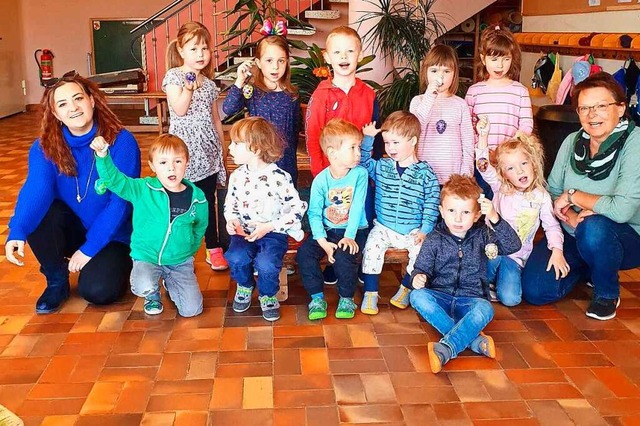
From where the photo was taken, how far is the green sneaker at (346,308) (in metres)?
2.89

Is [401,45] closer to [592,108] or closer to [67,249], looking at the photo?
[592,108]

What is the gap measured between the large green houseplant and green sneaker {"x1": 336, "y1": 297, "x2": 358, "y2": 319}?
6.56 ft

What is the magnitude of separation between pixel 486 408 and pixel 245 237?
1270mm

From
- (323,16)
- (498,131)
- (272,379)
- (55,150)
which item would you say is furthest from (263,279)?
(323,16)

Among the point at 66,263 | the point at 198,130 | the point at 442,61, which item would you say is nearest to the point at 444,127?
the point at 442,61

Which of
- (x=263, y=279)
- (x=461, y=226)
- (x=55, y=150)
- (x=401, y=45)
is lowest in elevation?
(x=263, y=279)

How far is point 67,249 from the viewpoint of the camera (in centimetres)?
314

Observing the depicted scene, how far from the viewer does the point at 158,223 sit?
114 inches

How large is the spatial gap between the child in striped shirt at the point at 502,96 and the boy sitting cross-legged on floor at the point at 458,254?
2.20 feet

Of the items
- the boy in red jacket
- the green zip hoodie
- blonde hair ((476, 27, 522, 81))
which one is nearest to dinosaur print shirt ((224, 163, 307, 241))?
the green zip hoodie

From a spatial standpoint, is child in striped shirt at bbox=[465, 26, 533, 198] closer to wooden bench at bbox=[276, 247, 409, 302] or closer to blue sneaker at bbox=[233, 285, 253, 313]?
wooden bench at bbox=[276, 247, 409, 302]

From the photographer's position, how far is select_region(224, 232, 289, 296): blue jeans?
2.88 metres

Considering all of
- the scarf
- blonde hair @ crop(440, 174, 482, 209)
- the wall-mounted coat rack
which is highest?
the wall-mounted coat rack

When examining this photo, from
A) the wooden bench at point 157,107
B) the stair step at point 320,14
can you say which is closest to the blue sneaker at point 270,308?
the stair step at point 320,14
